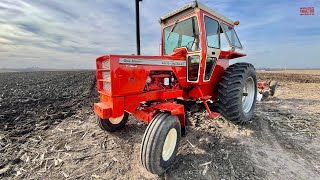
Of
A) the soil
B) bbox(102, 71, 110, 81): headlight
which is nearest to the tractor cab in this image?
the soil

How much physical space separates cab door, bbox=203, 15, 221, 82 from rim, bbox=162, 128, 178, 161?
1.72 meters

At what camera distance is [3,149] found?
3.83 meters

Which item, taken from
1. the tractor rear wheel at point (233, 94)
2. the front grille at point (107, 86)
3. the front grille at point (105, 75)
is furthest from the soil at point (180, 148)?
the front grille at point (105, 75)

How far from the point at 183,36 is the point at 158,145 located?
9.33 ft

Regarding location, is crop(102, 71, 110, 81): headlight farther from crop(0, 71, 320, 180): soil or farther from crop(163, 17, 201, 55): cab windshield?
crop(163, 17, 201, 55): cab windshield

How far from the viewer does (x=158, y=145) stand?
9.52 ft

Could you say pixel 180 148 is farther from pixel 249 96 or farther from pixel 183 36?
pixel 249 96

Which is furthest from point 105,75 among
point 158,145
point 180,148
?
point 180,148

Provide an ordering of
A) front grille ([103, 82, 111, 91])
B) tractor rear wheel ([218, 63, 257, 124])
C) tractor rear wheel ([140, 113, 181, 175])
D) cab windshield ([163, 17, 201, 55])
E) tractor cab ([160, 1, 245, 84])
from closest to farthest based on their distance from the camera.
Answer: tractor rear wheel ([140, 113, 181, 175])
front grille ([103, 82, 111, 91])
tractor cab ([160, 1, 245, 84])
cab windshield ([163, 17, 201, 55])
tractor rear wheel ([218, 63, 257, 124])

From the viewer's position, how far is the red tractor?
3.14 metres

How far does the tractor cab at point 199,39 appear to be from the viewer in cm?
422

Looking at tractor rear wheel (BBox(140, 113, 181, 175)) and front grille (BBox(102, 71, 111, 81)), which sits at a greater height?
front grille (BBox(102, 71, 111, 81))

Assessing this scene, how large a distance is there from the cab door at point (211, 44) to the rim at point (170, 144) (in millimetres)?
1723

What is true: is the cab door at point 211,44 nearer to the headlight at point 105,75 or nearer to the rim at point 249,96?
the rim at point 249,96
